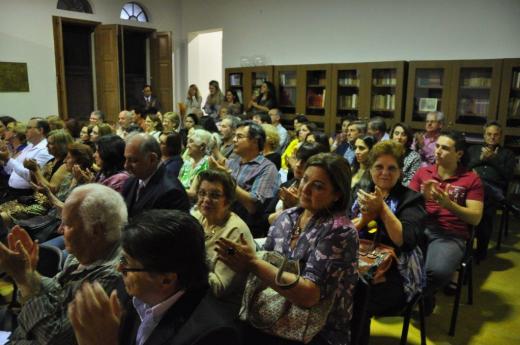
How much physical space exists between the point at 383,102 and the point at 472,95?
4.18 ft

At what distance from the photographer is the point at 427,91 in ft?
20.4

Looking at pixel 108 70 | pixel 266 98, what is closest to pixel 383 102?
pixel 266 98

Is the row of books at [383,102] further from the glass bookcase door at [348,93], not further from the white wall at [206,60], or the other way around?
the white wall at [206,60]

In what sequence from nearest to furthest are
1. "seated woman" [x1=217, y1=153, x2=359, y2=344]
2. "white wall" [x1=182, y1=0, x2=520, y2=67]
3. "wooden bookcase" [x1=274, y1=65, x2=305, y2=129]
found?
"seated woman" [x1=217, y1=153, x2=359, y2=344], "white wall" [x1=182, y1=0, x2=520, y2=67], "wooden bookcase" [x1=274, y1=65, x2=305, y2=129]

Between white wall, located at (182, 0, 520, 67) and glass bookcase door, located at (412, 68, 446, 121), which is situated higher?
white wall, located at (182, 0, 520, 67)

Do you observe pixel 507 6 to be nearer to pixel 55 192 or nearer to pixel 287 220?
pixel 287 220

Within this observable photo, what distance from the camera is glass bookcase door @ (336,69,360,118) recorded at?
22.6 ft

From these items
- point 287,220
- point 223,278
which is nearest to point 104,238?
point 223,278

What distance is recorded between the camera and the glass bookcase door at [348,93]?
6.88 m

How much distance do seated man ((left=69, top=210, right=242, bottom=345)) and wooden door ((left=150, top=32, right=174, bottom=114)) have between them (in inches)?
341

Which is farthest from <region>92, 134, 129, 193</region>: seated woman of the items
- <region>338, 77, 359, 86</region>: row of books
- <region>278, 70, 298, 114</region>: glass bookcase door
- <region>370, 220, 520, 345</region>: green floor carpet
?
<region>278, 70, 298, 114</region>: glass bookcase door

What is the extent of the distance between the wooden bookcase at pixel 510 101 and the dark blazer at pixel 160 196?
482 centimetres

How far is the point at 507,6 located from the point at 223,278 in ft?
19.7

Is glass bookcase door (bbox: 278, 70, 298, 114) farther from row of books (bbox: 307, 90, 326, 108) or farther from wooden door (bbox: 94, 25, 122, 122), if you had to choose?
wooden door (bbox: 94, 25, 122, 122)
